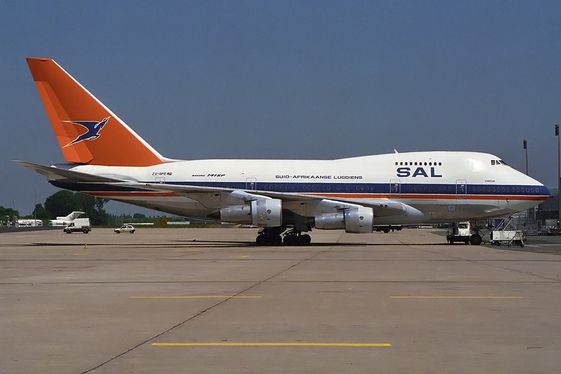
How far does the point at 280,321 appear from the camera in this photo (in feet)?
30.9

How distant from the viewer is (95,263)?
69.3 feet

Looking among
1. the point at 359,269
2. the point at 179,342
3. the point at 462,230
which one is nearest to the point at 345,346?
the point at 179,342

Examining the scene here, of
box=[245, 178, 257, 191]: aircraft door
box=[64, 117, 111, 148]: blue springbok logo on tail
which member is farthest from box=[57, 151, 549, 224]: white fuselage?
box=[64, 117, 111, 148]: blue springbok logo on tail

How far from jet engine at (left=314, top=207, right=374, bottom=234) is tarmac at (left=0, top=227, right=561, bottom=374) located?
47.3 feet

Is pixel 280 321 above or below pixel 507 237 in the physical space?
below

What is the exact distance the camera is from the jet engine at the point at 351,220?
105 feet

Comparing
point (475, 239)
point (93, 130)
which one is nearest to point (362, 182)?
point (475, 239)

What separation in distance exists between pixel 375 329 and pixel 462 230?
3391 cm

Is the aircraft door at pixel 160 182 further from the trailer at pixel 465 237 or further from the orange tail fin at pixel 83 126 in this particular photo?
the trailer at pixel 465 237

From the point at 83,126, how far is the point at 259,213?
35.5 ft

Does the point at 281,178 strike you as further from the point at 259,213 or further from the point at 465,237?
the point at 465,237

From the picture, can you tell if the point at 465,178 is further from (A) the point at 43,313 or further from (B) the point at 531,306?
(A) the point at 43,313

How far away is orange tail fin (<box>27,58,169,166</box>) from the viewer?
110 feet

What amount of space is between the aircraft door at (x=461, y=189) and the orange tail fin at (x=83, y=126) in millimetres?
16111
